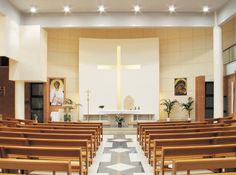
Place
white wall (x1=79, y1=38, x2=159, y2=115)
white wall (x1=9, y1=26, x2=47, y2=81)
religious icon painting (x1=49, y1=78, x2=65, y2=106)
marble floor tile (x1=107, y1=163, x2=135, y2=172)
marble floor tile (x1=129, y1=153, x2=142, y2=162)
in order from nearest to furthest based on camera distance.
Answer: marble floor tile (x1=107, y1=163, x2=135, y2=172) → marble floor tile (x1=129, y1=153, x2=142, y2=162) → white wall (x1=9, y1=26, x2=47, y2=81) → religious icon painting (x1=49, y1=78, x2=65, y2=106) → white wall (x1=79, y1=38, x2=159, y2=115)

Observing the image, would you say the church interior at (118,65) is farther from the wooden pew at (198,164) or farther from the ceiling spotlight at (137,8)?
the wooden pew at (198,164)

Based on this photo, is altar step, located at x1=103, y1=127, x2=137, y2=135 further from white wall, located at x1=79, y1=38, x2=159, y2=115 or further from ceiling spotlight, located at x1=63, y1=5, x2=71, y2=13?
ceiling spotlight, located at x1=63, y1=5, x2=71, y2=13

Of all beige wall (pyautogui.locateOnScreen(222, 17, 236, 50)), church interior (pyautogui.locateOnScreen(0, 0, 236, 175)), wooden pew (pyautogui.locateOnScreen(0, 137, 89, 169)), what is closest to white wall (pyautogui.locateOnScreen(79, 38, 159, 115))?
church interior (pyautogui.locateOnScreen(0, 0, 236, 175))

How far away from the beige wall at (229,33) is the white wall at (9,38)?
9.22 meters

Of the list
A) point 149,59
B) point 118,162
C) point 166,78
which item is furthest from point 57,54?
point 118,162

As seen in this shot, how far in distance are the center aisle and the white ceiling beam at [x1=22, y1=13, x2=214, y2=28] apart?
5331 millimetres

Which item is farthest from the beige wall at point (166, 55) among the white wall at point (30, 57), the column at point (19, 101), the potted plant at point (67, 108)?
the white wall at point (30, 57)

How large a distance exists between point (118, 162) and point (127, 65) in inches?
353

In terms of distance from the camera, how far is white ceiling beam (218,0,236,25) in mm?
9312

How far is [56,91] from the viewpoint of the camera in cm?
1387

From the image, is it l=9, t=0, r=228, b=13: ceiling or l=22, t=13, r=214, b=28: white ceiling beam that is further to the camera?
l=22, t=13, r=214, b=28: white ceiling beam

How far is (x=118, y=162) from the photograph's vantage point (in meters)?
5.43

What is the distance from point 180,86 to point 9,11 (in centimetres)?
867

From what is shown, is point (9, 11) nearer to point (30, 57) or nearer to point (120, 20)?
point (30, 57)
